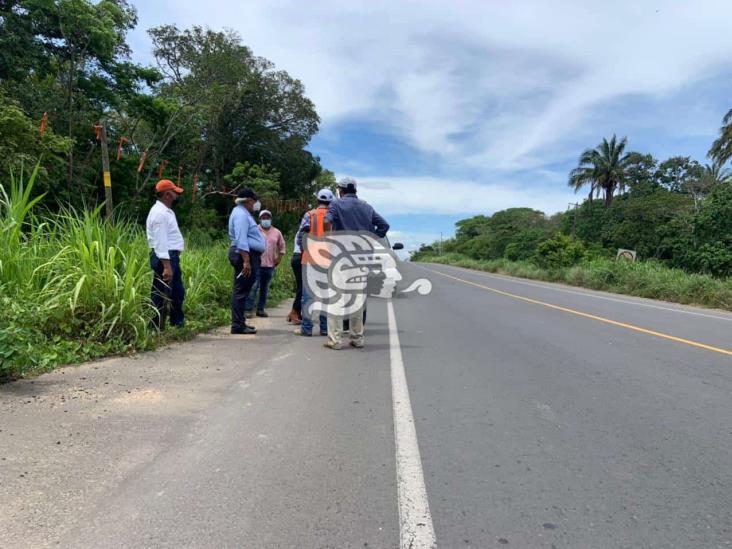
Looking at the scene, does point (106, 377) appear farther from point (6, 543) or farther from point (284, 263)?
point (284, 263)

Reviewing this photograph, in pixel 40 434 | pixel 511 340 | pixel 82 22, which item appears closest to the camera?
pixel 40 434

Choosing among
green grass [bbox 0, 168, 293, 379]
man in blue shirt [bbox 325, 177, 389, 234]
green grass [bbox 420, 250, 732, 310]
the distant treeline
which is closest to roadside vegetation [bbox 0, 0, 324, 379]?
green grass [bbox 0, 168, 293, 379]

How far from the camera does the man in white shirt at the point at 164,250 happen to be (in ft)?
20.2

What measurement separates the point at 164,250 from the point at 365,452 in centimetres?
397

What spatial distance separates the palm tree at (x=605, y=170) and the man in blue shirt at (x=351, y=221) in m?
54.2

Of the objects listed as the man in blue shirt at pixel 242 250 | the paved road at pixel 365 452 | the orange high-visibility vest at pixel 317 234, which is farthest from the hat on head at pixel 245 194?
the paved road at pixel 365 452

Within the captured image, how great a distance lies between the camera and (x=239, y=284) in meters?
7.05

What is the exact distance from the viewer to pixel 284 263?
54.1ft

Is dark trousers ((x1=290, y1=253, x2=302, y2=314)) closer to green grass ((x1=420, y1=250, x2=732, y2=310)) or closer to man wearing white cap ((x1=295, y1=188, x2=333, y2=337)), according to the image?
man wearing white cap ((x1=295, y1=188, x2=333, y2=337))

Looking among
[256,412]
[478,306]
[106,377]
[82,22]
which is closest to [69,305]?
[106,377]

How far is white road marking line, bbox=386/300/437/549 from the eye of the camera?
243cm

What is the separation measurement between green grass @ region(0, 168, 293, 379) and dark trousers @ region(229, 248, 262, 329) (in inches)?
27.7

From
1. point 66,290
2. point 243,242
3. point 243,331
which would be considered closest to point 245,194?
point 243,242

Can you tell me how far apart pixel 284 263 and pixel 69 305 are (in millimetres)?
11111
